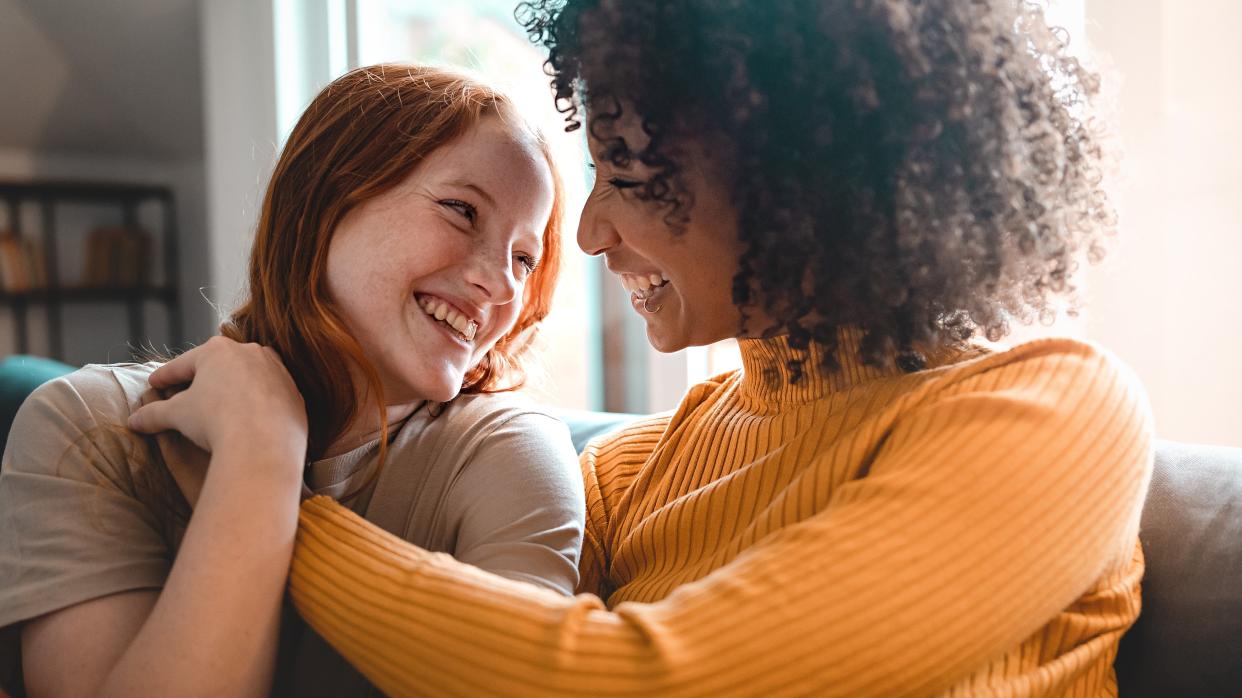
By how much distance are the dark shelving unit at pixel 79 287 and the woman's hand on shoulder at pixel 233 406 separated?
11.1 feet

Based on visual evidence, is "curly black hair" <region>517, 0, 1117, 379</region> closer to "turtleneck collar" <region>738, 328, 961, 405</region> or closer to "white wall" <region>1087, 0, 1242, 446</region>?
"turtleneck collar" <region>738, 328, 961, 405</region>

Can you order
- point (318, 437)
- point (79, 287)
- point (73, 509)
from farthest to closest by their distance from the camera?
point (79, 287) < point (318, 437) < point (73, 509)

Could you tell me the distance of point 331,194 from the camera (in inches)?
47.2

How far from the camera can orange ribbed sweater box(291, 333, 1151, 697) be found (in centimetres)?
71

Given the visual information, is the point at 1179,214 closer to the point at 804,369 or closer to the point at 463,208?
the point at 804,369

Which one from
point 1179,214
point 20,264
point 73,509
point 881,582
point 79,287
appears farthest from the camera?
point 79,287

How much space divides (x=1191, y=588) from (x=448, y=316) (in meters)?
0.85

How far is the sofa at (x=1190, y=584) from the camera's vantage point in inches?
35.9

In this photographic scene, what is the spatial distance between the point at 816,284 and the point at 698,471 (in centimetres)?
28

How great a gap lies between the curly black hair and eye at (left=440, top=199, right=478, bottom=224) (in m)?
0.24

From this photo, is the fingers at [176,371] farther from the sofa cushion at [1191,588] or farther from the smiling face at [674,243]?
the sofa cushion at [1191,588]

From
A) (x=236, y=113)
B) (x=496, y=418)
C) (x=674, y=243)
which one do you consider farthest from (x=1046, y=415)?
(x=236, y=113)

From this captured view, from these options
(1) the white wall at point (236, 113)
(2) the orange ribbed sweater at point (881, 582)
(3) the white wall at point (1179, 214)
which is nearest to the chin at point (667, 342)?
(2) the orange ribbed sweater at point (881, 582)

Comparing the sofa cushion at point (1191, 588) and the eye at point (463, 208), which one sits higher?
the eye at point (463, 208)
